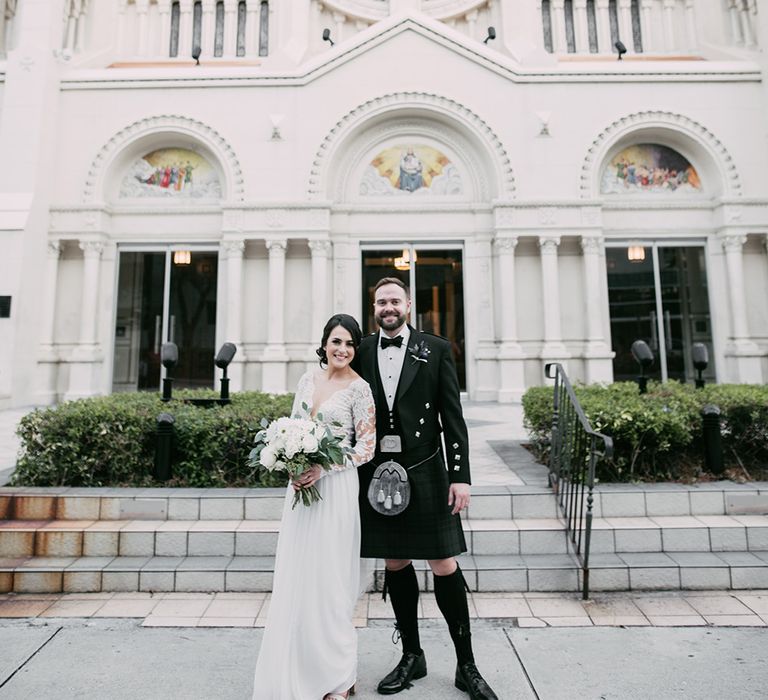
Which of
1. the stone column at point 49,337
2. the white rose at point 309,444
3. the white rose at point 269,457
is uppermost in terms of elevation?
the stone column at point 49,337

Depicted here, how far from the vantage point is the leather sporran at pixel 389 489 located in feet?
8.66

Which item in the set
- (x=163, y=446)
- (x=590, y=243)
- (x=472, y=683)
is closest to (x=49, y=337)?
(x=163, y=446)

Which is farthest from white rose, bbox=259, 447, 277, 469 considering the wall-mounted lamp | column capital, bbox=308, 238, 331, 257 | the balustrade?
the balustrade

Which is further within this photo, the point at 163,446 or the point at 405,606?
the point at 163,446

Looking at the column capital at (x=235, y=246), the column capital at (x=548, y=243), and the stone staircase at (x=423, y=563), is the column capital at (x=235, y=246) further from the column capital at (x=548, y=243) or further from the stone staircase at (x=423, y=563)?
the stone staircase at (x=423, y=563)

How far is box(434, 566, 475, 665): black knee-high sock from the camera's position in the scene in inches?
104

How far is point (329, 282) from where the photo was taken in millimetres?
13258

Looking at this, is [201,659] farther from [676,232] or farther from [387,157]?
[676,232]

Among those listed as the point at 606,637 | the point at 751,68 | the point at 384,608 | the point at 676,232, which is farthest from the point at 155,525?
the point at 751,68

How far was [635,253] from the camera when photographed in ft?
44.1

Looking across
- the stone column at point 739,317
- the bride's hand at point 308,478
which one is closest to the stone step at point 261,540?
the bride's hand at point 308,478

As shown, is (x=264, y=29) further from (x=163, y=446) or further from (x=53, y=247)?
(x=163, y=446)

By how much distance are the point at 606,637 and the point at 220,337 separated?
38.8ft

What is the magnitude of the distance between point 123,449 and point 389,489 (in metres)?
3.54
